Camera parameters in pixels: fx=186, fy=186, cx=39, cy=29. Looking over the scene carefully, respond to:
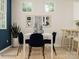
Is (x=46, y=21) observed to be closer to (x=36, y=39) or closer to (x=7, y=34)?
(x=7, y=34)

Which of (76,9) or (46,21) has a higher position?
(76,9)

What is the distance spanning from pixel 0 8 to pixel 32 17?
1976 millimetres

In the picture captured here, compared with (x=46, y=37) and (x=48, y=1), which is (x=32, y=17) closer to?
(x=48, y=1)

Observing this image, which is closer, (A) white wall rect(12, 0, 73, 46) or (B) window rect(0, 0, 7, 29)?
(B) window rect(0, 0, 7, 29)

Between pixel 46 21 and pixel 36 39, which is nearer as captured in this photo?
pixel 36 39

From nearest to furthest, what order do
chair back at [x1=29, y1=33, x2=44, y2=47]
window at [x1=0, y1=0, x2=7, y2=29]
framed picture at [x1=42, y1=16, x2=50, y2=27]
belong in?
chair back at [x1=29, y1=33, x2=44, y2=47] < window at [x1=0, y1=0, x2=7, y2=29] < framed picture at [x1=42, y1=16, x2=50, y2=27]

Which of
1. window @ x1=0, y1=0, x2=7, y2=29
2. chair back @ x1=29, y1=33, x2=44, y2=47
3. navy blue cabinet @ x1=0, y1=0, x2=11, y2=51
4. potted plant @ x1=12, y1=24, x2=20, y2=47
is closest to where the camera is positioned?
chair back @ x1=29, y1=33, x2=44, y2=47

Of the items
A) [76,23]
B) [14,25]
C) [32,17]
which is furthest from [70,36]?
[14,25]

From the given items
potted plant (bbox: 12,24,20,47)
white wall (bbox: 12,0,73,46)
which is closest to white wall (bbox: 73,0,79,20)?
white wall (bbox: 12,0,73,46)

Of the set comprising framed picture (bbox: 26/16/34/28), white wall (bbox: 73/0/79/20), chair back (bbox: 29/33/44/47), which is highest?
white wall (bbox: 73/0/79/20)

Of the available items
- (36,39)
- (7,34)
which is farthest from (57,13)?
(36,39)

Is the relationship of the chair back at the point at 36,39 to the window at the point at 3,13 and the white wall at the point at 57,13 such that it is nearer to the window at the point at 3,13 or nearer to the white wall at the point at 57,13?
the window at the point at 3,13

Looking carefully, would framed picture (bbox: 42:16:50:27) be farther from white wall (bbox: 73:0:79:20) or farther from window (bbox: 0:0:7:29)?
window (bbox: 0:0:7:29)

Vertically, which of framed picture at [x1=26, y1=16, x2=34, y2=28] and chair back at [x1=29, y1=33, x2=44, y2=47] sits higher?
framed picture at [x1=26, y1=16, x2=34, y2=28]
